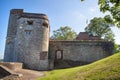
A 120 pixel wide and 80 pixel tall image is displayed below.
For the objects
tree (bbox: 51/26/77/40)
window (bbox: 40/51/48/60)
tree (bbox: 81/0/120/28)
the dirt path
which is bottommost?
the dirt path

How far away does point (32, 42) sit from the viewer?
21.8 metres

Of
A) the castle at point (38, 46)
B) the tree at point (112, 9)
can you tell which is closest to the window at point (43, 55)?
the castle at point (38, 46)

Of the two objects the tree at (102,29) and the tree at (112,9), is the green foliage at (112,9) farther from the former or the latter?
the tree at (102,29)

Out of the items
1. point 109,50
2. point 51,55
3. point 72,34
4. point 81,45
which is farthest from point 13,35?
point 72,34

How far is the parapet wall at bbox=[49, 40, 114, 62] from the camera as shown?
24734mm

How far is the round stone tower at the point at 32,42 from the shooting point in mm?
21453

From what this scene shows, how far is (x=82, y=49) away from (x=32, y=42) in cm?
819

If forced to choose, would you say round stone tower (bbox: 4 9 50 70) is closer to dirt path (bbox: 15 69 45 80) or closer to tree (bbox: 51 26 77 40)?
dirt path (bbox: 15 69 45 80)

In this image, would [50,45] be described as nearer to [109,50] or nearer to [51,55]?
[51,55]

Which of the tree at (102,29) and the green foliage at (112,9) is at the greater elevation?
the tree at (102,29)

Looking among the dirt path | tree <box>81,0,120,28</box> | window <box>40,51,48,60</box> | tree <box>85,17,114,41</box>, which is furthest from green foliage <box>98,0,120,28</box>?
tree <box>85,17,114,41</box>

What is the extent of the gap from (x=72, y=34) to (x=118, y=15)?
39.7 meters

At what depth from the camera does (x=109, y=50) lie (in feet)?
80.8

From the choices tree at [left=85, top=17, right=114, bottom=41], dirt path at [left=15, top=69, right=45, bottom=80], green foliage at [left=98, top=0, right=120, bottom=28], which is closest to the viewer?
green foliage at [left=98, top=0, right=120, bottom=28]
